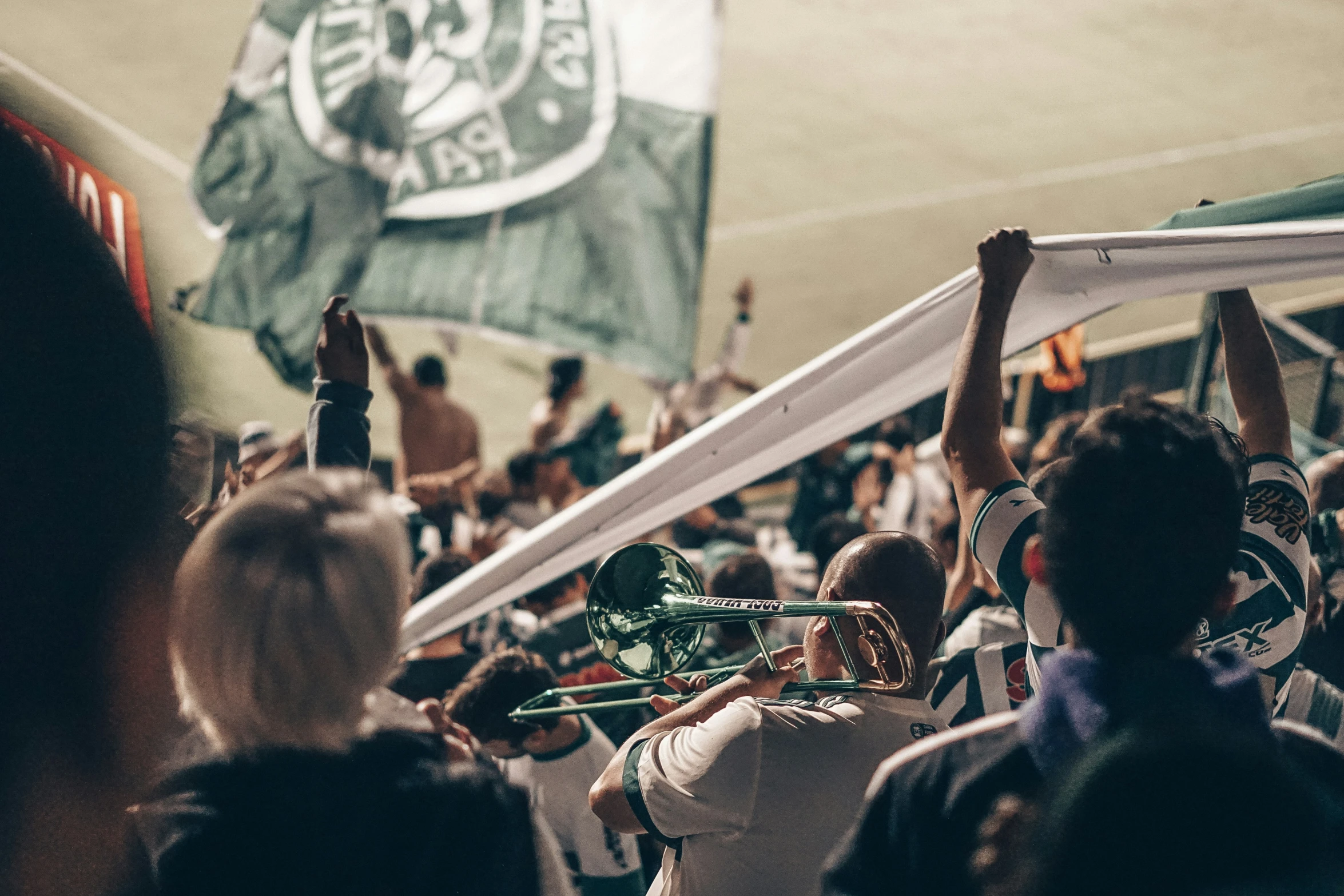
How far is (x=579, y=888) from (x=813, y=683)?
3.69 ft

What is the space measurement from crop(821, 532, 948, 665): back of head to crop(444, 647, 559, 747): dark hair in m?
1.04

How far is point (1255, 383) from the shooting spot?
2.80 metres

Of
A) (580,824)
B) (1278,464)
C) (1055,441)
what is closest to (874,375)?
(1278,464)

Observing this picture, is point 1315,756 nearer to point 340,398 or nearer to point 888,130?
point 340,398

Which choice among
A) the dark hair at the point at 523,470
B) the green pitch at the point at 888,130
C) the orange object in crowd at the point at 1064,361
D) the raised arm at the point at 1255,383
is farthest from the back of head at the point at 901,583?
the green pitch at the point at 888,130

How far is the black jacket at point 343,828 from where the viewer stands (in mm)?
1413

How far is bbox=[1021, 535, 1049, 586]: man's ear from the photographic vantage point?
2133 millimetres

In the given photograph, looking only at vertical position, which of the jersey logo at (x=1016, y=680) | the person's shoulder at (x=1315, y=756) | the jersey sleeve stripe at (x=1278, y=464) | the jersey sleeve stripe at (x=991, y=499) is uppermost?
the jersey sleeve stripe at (x=1278, y=464)

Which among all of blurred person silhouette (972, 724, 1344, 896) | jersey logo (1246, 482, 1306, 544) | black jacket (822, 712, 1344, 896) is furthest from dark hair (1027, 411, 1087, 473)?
blurred person silhouette (972, 724, 1344, 896)

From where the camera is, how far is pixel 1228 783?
1.42 metres

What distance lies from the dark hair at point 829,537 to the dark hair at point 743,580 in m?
1.29

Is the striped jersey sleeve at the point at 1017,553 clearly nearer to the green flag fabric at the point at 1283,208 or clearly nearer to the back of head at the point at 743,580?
the green flag fabric at the point at 1283,208

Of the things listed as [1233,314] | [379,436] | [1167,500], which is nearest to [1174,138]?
[379,436]

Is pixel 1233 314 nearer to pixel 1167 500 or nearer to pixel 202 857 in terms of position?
pixel 1167 500
